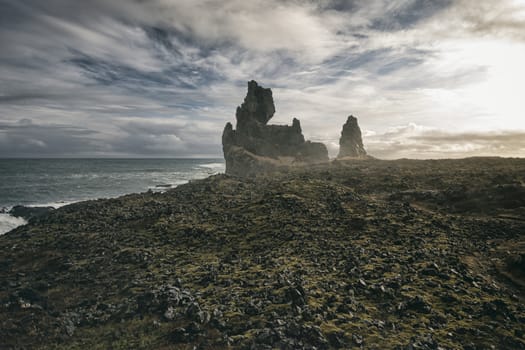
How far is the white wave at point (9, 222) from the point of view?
50888mm

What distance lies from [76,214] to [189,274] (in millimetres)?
26437

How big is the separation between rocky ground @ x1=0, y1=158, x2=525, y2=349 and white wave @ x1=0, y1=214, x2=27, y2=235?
2255 cm

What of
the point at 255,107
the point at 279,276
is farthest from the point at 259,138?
the point at 279,276

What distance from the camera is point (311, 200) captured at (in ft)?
121

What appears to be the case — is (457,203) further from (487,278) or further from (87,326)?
(87,326)

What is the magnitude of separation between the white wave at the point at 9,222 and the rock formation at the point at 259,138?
105 meters

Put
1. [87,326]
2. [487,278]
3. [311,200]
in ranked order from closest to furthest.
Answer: [87,326], [487,278], [311,200]

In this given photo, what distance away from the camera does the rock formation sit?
169 m

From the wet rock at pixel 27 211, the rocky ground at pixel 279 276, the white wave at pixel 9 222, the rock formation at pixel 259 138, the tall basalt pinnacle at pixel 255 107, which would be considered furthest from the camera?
the tall basalt pinnacle at pixel 255 107

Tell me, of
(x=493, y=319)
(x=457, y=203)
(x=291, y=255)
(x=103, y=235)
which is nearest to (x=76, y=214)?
(x=103, y=235)

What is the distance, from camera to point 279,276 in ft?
62.4

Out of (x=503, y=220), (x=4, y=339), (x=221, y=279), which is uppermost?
(x=503, y=220)

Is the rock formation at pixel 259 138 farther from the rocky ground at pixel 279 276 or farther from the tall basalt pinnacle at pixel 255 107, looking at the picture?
the rocky ground at pixel 279 276

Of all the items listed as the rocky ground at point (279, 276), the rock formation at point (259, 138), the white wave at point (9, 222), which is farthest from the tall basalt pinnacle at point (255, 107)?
the rocky ground at point (279, 276)
